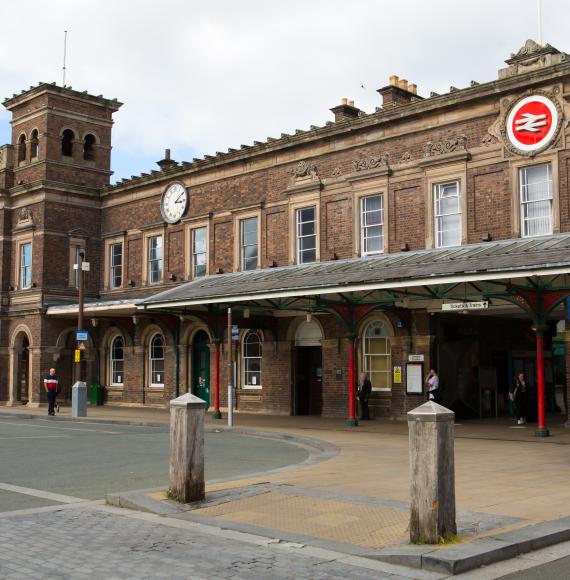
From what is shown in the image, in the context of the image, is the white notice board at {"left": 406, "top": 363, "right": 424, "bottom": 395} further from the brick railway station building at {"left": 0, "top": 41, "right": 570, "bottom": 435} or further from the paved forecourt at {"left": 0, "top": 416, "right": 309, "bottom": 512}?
the paved forecourt at {"left": 0, "top": 416, "right": 309, "bottom": 512}

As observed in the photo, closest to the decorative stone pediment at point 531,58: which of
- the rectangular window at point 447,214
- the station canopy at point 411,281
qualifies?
the rectangular window at point 447,214

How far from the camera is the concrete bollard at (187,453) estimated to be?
9.45 meters

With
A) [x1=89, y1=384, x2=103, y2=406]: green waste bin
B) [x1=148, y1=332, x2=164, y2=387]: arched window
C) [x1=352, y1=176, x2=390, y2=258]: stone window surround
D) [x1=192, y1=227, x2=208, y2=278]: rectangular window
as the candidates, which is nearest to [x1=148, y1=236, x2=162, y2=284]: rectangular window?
[x1=192, y1=227, x2=208, y2=278]: rectangular window

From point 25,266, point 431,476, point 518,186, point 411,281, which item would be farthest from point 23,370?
point 431,476

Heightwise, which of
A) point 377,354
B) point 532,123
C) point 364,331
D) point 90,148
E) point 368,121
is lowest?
point 377,354

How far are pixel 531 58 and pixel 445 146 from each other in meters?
3.20

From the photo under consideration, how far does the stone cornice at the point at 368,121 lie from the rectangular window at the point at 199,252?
231 centimetres

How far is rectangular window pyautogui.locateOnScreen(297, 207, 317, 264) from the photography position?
2608cm

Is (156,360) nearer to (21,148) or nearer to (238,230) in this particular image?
(238,230)

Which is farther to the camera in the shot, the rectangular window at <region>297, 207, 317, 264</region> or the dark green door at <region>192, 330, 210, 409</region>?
the dark green door at <region>192, 330, 210, 409</region>

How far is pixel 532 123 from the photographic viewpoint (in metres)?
20.9

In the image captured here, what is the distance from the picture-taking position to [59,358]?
33.8 meters

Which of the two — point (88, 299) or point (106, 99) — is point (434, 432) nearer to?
point (88, 299)

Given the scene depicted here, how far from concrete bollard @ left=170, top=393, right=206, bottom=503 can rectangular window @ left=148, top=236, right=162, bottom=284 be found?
894 inches
